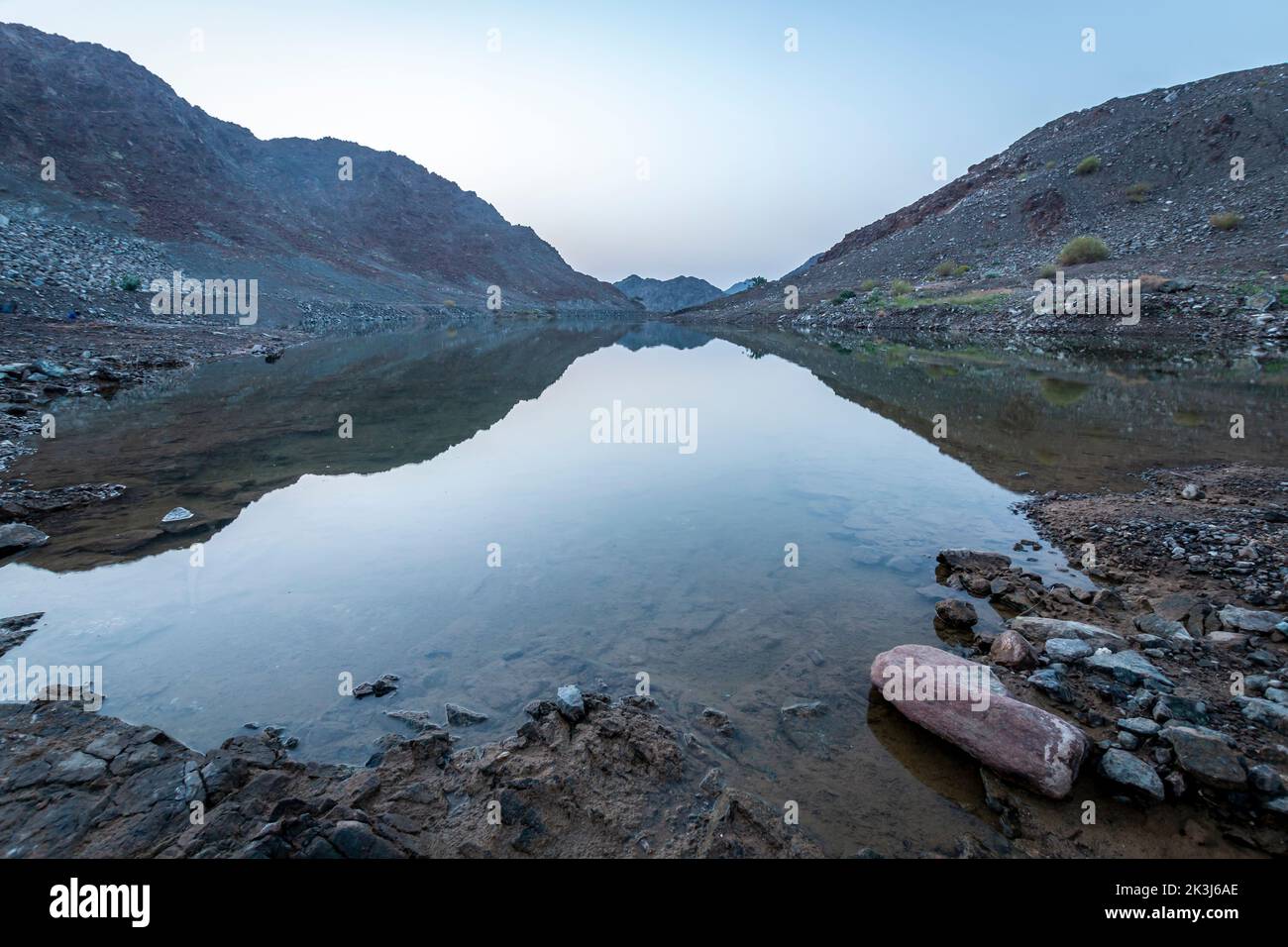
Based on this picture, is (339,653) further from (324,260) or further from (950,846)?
(324,260)

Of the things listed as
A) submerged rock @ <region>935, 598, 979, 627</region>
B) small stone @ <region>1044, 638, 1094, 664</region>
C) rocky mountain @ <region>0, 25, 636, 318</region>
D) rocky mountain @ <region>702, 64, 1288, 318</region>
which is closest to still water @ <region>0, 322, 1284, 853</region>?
submerged rock @ <region>935, 598, 979, 627</region>

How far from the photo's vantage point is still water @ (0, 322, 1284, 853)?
14.9ft

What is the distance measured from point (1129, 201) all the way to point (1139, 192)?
93cm

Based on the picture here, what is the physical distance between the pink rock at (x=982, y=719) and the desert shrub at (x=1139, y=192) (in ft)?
203

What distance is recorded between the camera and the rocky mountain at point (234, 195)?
47094mm

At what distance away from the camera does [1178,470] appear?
993 centimetres

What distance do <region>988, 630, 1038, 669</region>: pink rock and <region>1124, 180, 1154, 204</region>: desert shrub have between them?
200 feet

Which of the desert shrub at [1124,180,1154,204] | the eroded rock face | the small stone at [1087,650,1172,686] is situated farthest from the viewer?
the desert shrub at [1124,180,1154,204]

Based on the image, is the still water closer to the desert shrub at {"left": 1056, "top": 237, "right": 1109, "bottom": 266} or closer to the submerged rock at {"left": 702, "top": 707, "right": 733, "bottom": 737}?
the submerged rock at {"left": 702, "top": 707, "right": 733, "bottom": 737}

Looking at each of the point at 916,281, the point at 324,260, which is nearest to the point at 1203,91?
the point at 916,281

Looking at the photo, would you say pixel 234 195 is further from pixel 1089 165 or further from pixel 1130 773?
→ pixel 1130 773

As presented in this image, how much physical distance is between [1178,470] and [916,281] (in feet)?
179

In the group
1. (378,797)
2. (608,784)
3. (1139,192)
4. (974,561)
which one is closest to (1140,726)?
(974,561)

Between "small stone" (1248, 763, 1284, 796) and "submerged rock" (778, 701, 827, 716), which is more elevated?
"small stone" (1248, 763, 1284, 796)
